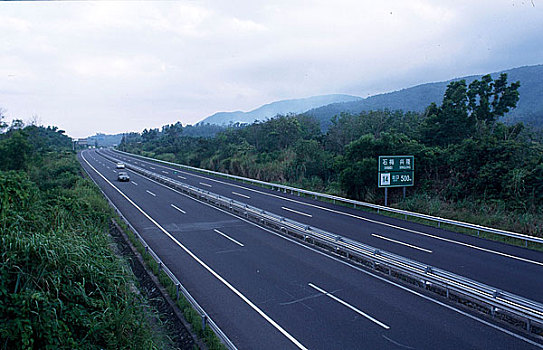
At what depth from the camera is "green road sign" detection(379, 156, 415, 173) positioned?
71.3 ft

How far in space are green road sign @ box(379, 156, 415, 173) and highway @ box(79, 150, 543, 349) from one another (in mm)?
4894

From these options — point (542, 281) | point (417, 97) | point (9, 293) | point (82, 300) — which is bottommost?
point (542, 281)

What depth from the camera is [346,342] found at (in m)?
7.26

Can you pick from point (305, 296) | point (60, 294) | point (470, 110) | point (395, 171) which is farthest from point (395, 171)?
point (60, 294)

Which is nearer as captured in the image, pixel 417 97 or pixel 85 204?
pixel 85 204

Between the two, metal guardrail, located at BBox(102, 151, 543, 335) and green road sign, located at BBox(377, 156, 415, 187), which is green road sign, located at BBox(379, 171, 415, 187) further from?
metal guardrail, located at BBox(102, 151, 543, 335)

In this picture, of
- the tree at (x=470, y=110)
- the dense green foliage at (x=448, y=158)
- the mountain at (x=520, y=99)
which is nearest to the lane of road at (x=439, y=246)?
the dense green foliage at (x=448, y=158)

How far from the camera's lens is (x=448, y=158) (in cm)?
2442

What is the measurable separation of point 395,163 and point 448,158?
4.94m

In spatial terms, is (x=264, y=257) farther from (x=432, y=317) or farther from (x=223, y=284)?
(x=432, y=317)

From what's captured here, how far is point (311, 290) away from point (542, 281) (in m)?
6.83

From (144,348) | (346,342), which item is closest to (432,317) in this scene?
(346,342)

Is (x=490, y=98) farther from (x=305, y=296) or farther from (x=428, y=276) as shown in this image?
(x=305, y=296)

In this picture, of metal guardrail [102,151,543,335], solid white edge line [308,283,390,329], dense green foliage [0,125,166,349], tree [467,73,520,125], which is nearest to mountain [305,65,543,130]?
tree [467,73,520,125]
